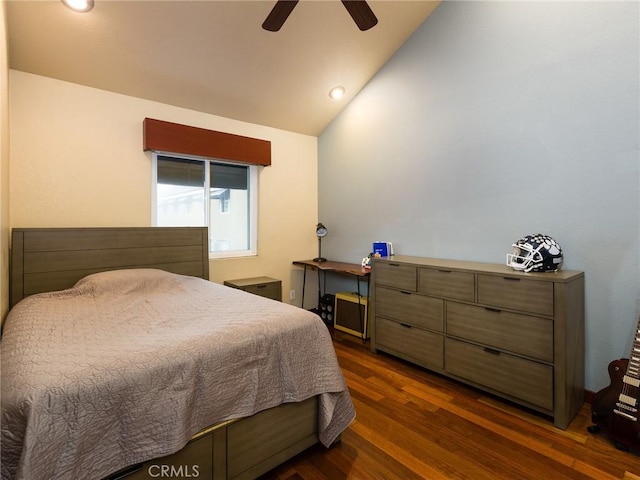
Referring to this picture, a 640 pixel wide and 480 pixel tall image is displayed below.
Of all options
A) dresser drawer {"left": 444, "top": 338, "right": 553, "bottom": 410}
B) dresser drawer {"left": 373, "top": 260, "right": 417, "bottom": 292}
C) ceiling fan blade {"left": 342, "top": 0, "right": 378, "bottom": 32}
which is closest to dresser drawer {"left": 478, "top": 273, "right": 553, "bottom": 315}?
dresser drawer {"left": 444, "top": 338, "right": 553, "bottom": 410}

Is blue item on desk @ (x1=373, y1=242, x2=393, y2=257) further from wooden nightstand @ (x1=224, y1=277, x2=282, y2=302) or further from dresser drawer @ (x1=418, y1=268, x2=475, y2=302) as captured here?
wooden nightstand @ (x1=224, y1=277, x2=282, y2=302)

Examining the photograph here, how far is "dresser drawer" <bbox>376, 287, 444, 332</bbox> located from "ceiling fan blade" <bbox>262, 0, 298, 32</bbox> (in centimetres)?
217

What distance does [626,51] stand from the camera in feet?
6.47

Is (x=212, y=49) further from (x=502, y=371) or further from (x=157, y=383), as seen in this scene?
(x=502, y=371)

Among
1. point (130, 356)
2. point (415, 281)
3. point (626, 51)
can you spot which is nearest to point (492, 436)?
point (415, 281)

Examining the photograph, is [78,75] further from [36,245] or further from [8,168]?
[36,245]

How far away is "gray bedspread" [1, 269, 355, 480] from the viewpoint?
3.18 ft

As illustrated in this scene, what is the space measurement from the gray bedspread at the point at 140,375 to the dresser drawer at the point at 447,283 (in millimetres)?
1177

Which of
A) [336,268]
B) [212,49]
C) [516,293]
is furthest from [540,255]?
[212,49]

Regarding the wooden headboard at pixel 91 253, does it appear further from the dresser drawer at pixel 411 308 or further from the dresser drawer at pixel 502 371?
the dresser drawer at pixel 502 371

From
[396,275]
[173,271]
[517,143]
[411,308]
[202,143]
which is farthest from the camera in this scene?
[202,143]

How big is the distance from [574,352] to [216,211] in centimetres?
333

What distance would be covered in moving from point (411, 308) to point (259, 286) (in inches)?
62.1

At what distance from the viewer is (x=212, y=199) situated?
3529 millimetres
